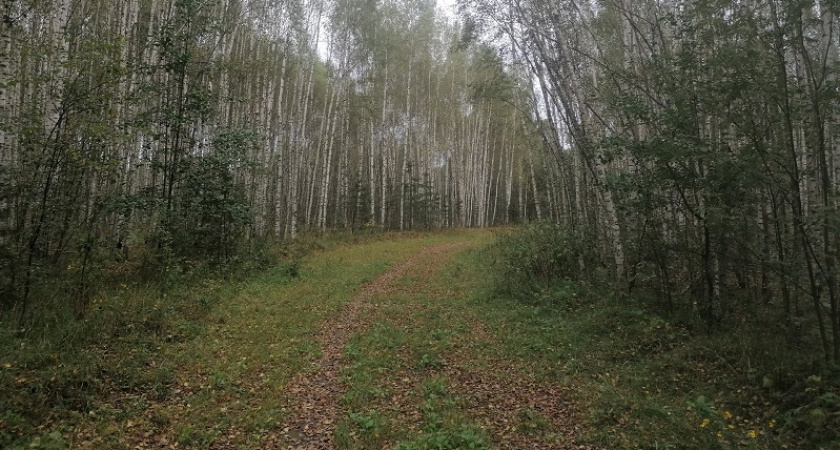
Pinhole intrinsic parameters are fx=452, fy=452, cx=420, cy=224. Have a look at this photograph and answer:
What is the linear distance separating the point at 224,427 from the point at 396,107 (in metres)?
26.8

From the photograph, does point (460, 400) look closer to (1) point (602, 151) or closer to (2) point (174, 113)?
(1) point (602, 151)

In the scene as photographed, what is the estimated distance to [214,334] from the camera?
6.69 m

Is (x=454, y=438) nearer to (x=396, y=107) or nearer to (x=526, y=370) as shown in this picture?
(x=526, y=370)

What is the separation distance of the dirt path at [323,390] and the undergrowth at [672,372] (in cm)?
246

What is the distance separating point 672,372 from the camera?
17.7 ft

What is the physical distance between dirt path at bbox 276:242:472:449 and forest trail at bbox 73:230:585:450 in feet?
0.05

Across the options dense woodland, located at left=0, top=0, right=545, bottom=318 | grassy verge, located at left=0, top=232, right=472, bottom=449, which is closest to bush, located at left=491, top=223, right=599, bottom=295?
grassy verge, located at left=0, top=232, right=472, bottom=449

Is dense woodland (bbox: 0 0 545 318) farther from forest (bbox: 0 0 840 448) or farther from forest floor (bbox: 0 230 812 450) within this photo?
forest floor (bbox: 0 230 812 450)

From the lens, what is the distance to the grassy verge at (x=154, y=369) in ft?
13.3

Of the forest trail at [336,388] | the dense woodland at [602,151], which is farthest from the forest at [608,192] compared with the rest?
the forest trail at [336,388]

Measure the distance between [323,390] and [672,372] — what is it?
4.14m

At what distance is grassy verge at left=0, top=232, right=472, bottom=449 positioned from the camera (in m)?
4.04

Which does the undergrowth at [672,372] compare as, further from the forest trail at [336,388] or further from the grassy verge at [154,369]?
the grassy verge at [154,369]

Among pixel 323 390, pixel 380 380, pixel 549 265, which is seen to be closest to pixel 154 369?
pixel 323 390
